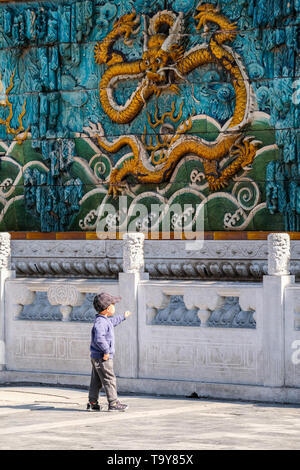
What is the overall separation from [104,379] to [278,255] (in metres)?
1.71

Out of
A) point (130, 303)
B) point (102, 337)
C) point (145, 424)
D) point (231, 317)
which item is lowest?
point (145, 424)

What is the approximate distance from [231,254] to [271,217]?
58 centimetres

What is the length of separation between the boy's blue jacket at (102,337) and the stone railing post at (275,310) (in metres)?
1.27

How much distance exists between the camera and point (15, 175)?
14.3 metres

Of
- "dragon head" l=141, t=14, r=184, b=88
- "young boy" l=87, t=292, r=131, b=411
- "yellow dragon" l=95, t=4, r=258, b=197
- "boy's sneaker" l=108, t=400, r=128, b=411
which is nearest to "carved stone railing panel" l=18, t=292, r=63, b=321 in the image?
"young boy" l=87, t=292, r=131, b=411

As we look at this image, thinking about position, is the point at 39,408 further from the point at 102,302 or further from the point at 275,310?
the point at 275,310

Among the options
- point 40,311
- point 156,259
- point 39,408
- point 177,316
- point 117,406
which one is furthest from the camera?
point 156,259

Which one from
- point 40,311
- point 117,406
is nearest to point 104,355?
point 117,406

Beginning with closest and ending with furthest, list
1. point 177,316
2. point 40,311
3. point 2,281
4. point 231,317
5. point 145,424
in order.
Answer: point 145,424 < point 231,317 < point 177,316 < point 40,311 < point 2,281

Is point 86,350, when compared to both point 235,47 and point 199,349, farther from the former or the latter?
point 235,47

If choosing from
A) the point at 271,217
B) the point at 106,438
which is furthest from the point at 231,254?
the point at 106,438

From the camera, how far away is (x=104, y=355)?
9242 millimetres

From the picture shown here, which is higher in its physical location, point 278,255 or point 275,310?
point 278,255

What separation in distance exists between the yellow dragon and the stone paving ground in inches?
130
